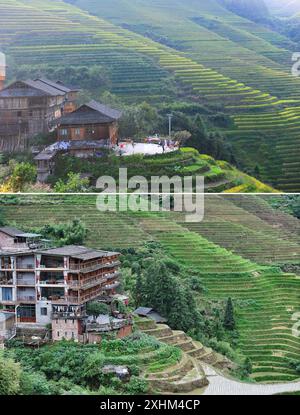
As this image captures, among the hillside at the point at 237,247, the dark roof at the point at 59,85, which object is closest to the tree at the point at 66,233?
the hillside at the point at 237,247

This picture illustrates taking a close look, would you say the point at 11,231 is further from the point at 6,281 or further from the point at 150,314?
the point at 150,314

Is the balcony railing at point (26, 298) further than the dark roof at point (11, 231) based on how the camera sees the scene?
No

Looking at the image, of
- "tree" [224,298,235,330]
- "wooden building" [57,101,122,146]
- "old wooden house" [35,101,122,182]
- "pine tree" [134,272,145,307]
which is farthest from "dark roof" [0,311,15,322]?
"tree" [224,298,235,330]

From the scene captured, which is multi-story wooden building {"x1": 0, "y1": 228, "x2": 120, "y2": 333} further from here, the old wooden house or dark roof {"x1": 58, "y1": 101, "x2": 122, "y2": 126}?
dark roof {"x1": 58, "y1": 101, "x2": 122, "y2": 126}

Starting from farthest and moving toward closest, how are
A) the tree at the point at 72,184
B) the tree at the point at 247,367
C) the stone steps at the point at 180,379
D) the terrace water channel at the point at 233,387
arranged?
1. the tree at the point at 247,367
2. the terrace water channel at the point at 233,387
3. the stone steps at the point at 180,379
4. the tree at the point at 72,184

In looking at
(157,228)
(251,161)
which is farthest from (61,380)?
(157,228)

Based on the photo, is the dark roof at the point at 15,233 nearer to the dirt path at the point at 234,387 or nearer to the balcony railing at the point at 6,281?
→ the balcony railing at the point at 6,281

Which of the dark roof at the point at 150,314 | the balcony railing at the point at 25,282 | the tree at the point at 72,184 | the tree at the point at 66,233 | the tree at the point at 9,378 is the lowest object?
the dark roof at the point at 150,314
